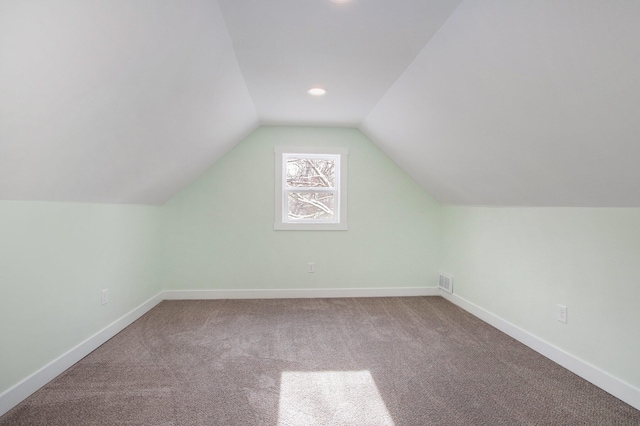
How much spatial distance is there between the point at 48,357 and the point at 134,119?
62.8 inches

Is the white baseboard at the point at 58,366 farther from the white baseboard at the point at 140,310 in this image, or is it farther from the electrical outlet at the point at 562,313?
the electrical outlet at the point at 562,313

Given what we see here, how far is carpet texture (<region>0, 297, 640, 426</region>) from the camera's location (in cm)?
207

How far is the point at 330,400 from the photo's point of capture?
2.26 m

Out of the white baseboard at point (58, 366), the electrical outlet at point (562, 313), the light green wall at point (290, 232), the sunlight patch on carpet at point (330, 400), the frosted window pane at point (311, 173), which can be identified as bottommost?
the sunlight patch on carpet at point (330, 400)

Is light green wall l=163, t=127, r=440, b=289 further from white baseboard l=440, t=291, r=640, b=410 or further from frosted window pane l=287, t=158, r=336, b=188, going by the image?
white baseboard l=440, t=291, r=640, b=410

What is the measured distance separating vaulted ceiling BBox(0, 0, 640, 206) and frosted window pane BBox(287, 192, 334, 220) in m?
1.61

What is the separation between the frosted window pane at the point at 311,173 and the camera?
4.89 meters

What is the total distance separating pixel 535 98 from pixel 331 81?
1.58 meters

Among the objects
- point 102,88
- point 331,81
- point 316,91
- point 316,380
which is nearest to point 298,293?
point 316,380

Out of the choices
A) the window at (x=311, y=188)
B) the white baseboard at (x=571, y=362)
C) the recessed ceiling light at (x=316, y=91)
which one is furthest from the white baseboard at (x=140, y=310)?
the recessed ceiling light at (x=316, y=91)

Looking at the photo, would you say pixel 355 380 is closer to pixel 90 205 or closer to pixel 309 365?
pixel 309 365

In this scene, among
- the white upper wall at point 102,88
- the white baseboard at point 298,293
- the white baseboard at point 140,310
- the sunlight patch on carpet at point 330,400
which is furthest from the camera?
the white baseboard at point 298,293

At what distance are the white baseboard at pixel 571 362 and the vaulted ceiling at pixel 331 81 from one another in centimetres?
107

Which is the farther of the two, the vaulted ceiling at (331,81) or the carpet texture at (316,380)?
the carpet texture at (316,380)
